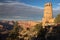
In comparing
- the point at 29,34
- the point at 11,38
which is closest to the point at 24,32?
the point at 29,34

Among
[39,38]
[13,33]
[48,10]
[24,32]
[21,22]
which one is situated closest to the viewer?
[39,38]

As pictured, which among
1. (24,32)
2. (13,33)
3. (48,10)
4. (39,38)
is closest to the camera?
(39,38)

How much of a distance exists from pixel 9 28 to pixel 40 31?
1850 millimetres

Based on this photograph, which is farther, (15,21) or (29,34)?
(15,21)

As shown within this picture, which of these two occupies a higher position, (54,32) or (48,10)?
(48,10)

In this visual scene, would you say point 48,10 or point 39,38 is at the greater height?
point 48,10

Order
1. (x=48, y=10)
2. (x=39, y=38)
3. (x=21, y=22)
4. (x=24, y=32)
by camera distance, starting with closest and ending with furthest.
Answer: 1. (x=39, y=38)
2. (x=24, y=32)
3. (x=21, y=22)
4. (x=48, y=10)

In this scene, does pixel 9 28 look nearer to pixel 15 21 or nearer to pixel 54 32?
pixel 15 21

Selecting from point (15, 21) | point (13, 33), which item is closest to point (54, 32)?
point (13, 33)

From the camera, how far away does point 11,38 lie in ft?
30.1

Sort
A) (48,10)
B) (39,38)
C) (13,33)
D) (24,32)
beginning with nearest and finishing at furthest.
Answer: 1. (39,38)
2. (13,33)
3. (24,32)
4. (48,10)

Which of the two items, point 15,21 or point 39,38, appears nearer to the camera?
point 39,38

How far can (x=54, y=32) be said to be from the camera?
9.07 m

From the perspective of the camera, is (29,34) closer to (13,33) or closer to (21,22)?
(13,33)
